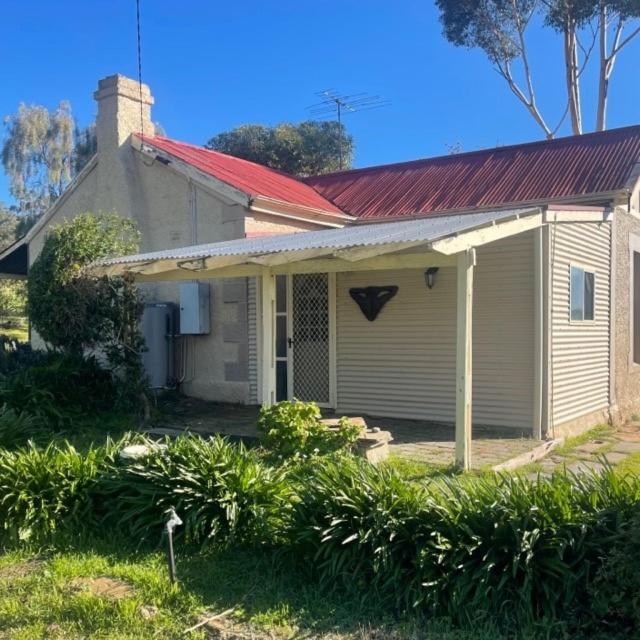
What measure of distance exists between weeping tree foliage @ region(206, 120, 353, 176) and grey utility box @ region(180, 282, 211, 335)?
18374mm

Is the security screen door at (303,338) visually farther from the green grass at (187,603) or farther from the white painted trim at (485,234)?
the green grass at (187,603)

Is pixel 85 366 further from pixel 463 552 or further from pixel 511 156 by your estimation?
pixel 511 156

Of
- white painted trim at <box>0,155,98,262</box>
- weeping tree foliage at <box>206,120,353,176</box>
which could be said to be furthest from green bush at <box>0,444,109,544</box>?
weeping tree foliage at <box>206,120,353,176</box>

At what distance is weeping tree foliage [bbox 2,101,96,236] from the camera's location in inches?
1527

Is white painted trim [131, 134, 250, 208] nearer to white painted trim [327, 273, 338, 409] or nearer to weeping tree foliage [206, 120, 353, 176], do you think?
white painted trim [327, 273, 338, 409]

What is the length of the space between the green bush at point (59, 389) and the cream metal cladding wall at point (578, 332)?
6.28 metres

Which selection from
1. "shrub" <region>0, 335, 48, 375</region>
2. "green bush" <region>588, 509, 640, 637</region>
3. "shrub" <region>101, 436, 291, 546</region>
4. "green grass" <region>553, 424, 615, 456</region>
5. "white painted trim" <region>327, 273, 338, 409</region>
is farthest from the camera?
"white painted trim" <region>327, 273, 338, 409</region>

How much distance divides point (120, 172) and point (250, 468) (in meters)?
9.16

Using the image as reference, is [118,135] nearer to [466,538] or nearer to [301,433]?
[301,433]

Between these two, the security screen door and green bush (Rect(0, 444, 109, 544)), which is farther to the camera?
the security screen door

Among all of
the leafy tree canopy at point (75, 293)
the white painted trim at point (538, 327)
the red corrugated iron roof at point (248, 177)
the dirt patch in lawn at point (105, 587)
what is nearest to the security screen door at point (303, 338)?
the red corrugated iron roof at point (248, 177)

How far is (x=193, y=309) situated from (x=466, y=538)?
26.4 ft

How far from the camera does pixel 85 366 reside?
32.2 ft

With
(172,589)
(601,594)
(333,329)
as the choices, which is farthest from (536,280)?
(172,589)
